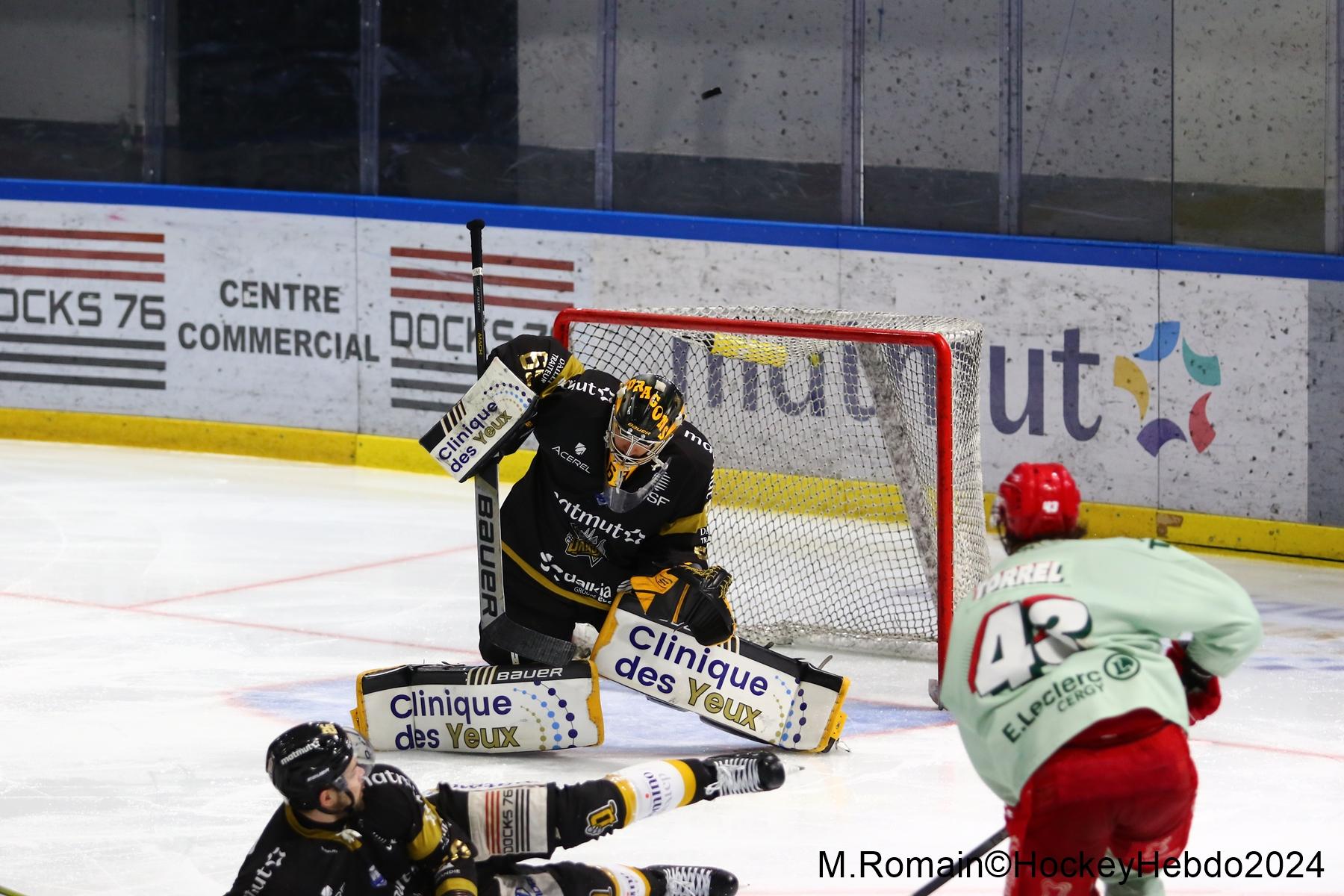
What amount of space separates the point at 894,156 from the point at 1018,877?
6.20 meters

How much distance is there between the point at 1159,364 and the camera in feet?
28.1

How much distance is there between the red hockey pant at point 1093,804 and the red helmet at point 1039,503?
0.38 m

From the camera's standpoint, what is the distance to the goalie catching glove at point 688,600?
5.62m

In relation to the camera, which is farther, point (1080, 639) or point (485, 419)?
point (485, 419)

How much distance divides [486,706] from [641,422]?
0.85 metres

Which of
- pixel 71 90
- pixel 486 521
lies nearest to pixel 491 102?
pixel 71 90

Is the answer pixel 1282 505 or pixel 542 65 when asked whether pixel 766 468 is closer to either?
pixel 1282 505

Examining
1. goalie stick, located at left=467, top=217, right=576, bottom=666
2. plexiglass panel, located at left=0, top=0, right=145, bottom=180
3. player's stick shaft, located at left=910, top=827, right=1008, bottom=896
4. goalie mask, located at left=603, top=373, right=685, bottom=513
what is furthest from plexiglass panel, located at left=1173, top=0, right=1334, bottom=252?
plexiglass panel, located at left=0, top=0, right=145, bottom=180

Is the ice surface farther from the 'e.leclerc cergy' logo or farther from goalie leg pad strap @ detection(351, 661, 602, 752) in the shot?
the 'e.leclerc cergy' logo

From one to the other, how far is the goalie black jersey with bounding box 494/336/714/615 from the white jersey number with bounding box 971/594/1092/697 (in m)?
2.27

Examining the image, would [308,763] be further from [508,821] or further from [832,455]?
[832,455]

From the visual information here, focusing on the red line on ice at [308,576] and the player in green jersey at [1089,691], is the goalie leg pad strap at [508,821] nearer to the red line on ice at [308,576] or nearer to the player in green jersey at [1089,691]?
the player in green jersey at [1089,691]

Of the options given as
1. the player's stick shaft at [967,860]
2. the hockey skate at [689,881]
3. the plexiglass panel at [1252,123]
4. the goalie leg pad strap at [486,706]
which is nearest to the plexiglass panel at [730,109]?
the plexiglass panel at [1252,123]

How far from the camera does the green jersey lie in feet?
11.2
